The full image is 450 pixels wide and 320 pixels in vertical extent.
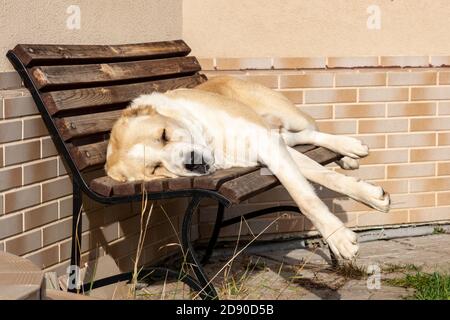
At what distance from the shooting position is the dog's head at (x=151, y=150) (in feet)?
13.2

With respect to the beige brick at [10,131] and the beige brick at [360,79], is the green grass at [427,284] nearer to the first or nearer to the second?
the beige brick at [360,79]

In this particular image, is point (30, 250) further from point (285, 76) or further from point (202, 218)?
point (285, 76)

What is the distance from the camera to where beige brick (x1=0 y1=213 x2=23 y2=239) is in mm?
3762

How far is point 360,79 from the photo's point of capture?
216 inches

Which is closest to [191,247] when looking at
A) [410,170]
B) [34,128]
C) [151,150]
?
[151,150]

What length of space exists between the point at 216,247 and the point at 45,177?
1.63 metres

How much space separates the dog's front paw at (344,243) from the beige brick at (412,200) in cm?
192

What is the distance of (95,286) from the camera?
13.2 feet

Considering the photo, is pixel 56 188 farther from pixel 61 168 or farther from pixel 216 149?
pixel 216 149

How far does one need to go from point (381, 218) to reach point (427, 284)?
1.37m

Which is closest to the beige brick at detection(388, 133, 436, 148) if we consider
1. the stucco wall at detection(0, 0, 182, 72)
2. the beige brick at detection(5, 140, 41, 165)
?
the stucco wall at detection(0, 0, 182, 72)

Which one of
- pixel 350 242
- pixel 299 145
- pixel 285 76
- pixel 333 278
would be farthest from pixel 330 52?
pixel 350 242

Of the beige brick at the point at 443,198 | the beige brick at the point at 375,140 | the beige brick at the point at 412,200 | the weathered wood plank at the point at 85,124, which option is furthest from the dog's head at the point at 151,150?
the beige brick at the point at 443,198

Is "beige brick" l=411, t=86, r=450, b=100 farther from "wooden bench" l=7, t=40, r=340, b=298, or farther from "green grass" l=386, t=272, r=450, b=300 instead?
"green grass" l=386, t=272, r=450, b=300
